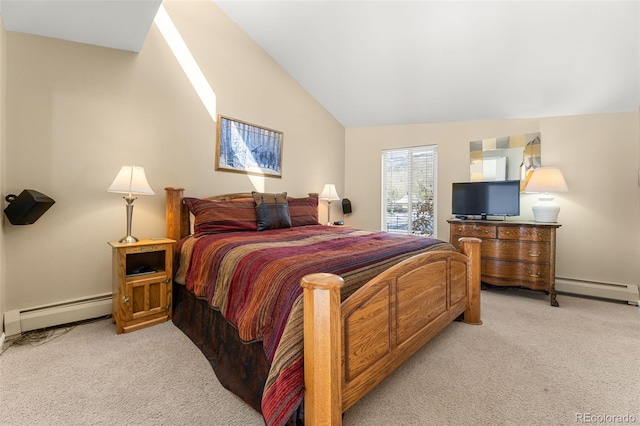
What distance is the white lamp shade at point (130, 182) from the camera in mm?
2334

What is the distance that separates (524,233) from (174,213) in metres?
3.69

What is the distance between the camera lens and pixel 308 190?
438cm

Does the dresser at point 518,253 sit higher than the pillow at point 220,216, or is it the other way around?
the pillow at point 220,216

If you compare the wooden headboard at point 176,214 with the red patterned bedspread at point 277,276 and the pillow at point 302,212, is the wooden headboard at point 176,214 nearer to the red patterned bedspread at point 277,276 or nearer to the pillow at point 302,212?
the red patterned bedspread at point 277,276

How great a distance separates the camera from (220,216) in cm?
270

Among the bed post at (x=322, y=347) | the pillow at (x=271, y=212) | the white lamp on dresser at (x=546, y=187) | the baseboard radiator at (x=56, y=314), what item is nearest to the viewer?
the bed post at (x=322, y=347)

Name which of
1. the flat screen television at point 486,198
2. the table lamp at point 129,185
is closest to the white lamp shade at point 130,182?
the table lamp at point 129,185

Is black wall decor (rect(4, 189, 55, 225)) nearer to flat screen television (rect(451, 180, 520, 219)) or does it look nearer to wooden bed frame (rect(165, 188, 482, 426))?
wooden bed frame (rect(165, 188, 482, 426))

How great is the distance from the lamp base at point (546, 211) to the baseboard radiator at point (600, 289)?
2.59 ft

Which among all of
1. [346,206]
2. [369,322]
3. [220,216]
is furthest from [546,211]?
[220,216]

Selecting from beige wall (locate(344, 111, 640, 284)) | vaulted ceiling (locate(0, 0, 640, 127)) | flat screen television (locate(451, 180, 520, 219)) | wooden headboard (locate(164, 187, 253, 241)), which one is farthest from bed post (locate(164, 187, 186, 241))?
beige wall (locate(344, 111, 640, 284))

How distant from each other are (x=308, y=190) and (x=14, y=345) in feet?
10.9

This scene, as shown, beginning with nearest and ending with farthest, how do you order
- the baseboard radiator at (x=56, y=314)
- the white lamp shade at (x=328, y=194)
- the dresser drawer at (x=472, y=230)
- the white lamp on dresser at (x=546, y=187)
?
the baseboard radiator at (x=56, y=314)
the white lamp on dresser at (x=546, y=187)
the dresser drawer at (x=472, y=230)
the white lamp shade at (x=328, y=194)
